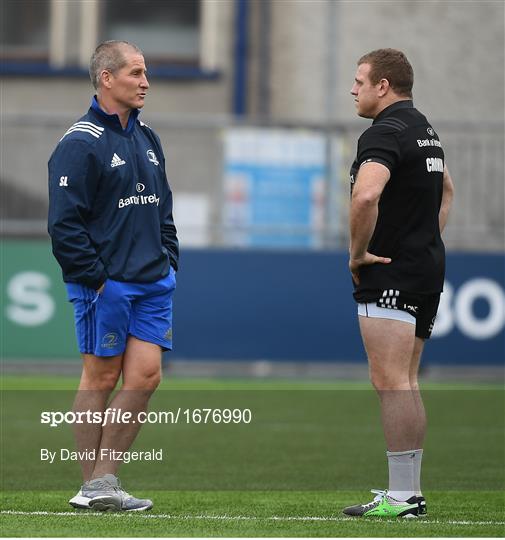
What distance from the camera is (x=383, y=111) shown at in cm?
678

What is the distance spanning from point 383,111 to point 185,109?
1480cm

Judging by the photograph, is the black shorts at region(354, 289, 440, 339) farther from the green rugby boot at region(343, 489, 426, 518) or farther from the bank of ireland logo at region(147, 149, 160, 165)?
the bank of ireland logo at region(147, 149, 160, 165)

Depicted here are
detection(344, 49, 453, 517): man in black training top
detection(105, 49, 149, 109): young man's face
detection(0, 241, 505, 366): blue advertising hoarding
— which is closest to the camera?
detection(344, 49, 453, 517): man in black training top

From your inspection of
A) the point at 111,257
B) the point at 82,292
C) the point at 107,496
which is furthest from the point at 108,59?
the point at 107,496

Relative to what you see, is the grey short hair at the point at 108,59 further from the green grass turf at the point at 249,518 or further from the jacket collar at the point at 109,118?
the green grass turf at the point at 249,518

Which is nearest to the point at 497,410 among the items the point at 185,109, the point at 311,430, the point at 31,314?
the point at 311,430

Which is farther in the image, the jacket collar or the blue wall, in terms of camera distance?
the blue wall

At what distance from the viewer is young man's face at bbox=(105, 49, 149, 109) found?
22.6ft

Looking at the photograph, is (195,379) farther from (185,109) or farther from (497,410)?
(185,109)

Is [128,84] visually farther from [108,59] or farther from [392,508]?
[392,508]

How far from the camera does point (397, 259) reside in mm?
6684

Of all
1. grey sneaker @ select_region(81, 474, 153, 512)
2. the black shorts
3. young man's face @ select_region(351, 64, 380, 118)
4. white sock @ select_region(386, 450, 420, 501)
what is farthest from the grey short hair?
white sock @ select_region(386, 450, 420, 501)

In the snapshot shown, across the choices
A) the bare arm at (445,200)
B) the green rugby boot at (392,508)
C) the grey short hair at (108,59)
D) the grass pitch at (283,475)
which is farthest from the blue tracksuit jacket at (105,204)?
the green rugby boot at (392,508)

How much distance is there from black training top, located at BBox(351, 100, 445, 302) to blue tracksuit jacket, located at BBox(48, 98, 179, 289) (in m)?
0.98
